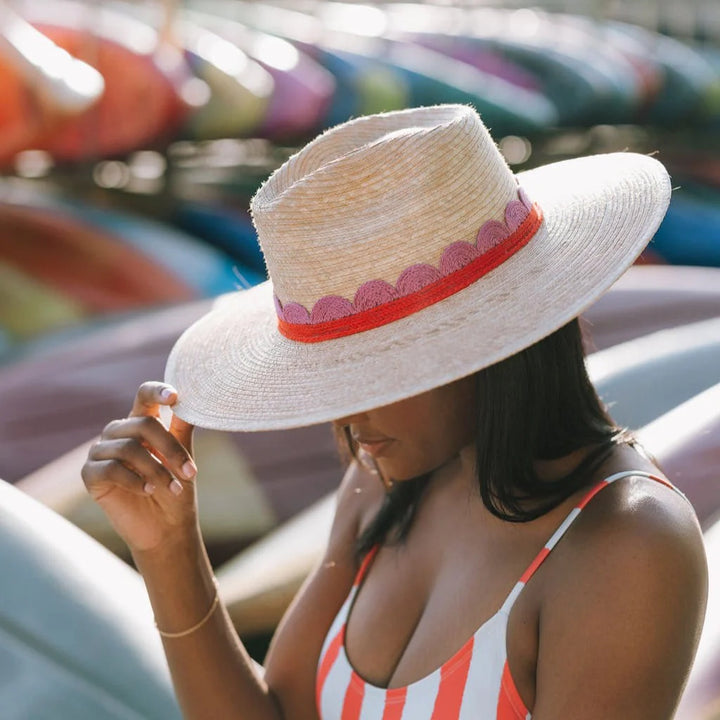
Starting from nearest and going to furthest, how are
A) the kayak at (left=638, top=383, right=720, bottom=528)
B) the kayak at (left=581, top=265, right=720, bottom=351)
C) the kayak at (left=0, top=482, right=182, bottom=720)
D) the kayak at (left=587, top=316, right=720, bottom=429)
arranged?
the kayak at (left=0, top=482, right=182, bottom=720) → the kayak at (left=638, top=383, right=720, bottom=528) → the kayak at (left=587, top=316, right=720, bottom=429) → the kayak at (left=581, top=265, right=720, bottom=351)

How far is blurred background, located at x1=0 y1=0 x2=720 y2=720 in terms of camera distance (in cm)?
133

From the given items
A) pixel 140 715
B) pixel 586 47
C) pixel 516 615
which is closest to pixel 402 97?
pixel 586 47

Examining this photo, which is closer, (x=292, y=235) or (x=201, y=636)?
(x=292, y=235)

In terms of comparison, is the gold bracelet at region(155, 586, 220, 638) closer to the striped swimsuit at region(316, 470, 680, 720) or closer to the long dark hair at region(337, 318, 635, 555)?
the striped swimsuit at region(316, 470, 680, 720)

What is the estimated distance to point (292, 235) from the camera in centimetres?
86

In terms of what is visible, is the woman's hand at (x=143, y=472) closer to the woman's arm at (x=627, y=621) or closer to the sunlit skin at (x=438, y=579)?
the sunlit skin at (x=438, y=579)

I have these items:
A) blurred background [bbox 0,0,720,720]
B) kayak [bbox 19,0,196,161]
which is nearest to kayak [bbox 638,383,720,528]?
blurred background [bbox 0,0,720,720]

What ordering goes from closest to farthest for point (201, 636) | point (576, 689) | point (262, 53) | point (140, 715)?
point (576, 689) < point (201, 636) < point (140, 715) < point (262, 53)

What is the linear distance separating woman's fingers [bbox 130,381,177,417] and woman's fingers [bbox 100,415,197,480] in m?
0.02

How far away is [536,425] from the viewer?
895mm

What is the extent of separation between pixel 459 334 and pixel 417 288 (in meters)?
0.06

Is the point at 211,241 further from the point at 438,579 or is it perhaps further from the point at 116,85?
the point at 438,579

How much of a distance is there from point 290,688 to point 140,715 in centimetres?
21

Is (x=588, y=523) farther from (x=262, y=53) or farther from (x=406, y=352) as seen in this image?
(x=262, y=53)
